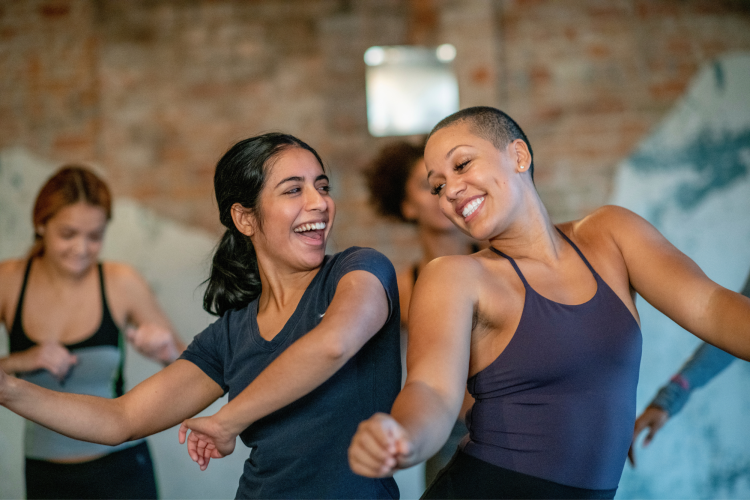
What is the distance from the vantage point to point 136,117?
359cm

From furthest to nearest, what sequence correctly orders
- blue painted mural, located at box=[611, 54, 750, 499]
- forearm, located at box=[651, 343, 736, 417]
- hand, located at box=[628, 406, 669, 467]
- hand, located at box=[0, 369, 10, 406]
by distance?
blue painted mural, located at box=[611, 54, 750, 499] → forearm, located at box=[651, 343, 736, 417] → hand, located at box=[628, 406, 669, 467] → hand, located at box=[0, 369, 10, 406]

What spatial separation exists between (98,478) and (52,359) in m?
0.50

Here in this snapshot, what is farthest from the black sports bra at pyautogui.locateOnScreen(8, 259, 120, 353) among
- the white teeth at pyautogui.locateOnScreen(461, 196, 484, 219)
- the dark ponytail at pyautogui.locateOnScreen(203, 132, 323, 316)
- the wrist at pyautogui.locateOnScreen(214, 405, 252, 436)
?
the white teeth at pyautogui.locateOnScreen(461, 196, 484, 219)

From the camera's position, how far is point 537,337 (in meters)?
1.33

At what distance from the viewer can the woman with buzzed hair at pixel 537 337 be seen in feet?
4.25

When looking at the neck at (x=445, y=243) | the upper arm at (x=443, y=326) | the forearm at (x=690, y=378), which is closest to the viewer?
the upper arm at (x=443, y=326)

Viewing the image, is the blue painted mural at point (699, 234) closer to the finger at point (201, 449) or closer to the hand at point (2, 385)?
the finger at point (201, 449)

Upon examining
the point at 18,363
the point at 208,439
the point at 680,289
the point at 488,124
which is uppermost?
the point at 488,124

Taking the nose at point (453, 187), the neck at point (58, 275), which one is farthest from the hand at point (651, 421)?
the neck at point (58, 275)

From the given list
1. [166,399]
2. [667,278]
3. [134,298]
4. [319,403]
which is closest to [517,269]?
[667,278]

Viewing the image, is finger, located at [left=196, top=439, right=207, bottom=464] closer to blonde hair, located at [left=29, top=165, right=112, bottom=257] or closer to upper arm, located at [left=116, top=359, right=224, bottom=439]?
upper arm, located at [left=116, top=359, right=224, bottom=439]

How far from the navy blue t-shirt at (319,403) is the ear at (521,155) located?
429 millimetres

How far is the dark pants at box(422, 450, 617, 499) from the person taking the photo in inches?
50.9

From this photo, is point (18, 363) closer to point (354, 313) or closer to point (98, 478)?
point (98, 478)
